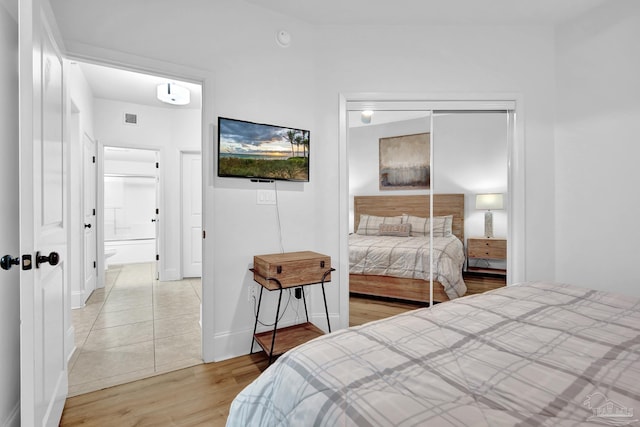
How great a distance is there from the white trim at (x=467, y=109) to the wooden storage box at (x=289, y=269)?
1.78 feet

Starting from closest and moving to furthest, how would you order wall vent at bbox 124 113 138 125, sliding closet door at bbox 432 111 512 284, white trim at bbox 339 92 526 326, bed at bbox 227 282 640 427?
bed at bbox 227 282 640 427, white trim at bbox 339 92 526 326, sliding closet door at bbox 432 111 512 284, wall vent at bbox 124 113 138 125

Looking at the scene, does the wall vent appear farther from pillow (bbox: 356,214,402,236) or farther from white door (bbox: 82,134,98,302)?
pillow (bbox: 356,214,402,236)

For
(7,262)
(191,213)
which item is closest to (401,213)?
(7,262)

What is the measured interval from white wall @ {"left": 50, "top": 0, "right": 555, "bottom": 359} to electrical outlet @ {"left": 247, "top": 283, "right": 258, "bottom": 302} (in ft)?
0.13

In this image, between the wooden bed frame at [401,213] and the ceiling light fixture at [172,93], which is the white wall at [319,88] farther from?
the ceiling light fixture at [172,93]

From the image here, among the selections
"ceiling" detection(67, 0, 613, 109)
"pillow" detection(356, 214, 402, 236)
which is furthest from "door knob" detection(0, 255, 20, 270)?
"pillow" detection(356, 214, 402, 236)

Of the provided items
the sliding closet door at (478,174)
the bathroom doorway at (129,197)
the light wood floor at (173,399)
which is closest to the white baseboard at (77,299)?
the light wood floor at (173,399)

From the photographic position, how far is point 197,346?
266 centimetres

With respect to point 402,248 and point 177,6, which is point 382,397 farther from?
point 177,6

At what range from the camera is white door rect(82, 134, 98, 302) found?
386 centimetres

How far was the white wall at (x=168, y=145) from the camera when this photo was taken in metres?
4.68

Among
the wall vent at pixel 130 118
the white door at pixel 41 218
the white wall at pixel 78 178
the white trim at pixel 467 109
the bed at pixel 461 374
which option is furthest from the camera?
the wall vent at pixel 130 118

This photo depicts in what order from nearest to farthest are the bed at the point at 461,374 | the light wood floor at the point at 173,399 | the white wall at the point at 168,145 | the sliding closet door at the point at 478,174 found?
1. the bed at the point at 461,374
2. the light wood floor at the point at 173,399
3. the sliding closet door at the point at 478,174
4. the white wall at the point at 168,145

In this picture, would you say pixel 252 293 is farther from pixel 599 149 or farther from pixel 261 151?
pixel 599 149
